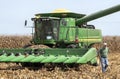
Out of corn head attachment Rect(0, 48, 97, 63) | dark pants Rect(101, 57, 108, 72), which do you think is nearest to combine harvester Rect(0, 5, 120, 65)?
corn head attachment Rect(0, 48, 97, 63)

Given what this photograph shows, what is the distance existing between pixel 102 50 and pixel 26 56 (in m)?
2.71

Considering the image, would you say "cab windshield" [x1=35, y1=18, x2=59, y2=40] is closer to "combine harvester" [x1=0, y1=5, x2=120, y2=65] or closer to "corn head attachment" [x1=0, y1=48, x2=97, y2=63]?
"combine harvester" [x1=0, y1=5, x2=120, y2=65]

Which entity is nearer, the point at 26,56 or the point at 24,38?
the point at 26,56

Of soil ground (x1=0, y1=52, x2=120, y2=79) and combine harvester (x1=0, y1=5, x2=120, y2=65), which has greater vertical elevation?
combine harvester (x1=0, y1=5, x2=120, y2=65)

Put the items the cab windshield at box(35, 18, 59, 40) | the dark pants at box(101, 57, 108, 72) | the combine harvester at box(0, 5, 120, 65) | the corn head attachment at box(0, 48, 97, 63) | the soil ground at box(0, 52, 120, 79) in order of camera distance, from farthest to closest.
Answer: the cab windshield at box(35, 18, 59, 40) < the combine harvester at box(0, 5, 120, 65) < the dark pants at box(101, 57, 108, 72) < the corn head attachment at box(0, 48, 97, 63) < the soil ground at box(0, 52, 120, 79)

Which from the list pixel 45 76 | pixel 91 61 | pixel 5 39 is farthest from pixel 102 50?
pixel 5 39

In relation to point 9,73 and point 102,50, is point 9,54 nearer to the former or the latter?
point 9,73

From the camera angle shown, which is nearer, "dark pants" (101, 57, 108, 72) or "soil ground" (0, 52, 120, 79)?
"soil ground" (0, 52, 120, 79)

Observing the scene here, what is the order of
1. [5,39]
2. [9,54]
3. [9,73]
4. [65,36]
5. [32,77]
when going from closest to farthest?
1. [32,77]
2. [9,73]
3. [9,54]
4. [65,36]
5. [5,39]

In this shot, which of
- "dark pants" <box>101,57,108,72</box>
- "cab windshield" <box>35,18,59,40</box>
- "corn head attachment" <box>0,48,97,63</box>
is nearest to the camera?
"corn head attachment" <box>0,48,97,63</box>

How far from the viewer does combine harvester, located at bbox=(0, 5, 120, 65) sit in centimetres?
1320

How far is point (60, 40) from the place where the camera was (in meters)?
16.8

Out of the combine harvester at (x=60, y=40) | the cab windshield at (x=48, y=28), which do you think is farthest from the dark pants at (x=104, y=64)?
the cab windshield at (x=48, y=28)

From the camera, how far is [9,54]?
14289mm
